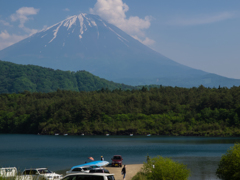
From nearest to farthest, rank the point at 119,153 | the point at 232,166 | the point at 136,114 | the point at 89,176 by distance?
the point at 89,176, the point at 232,166, the point at 119,153, the point at 136,114

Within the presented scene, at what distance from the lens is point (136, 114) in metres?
125

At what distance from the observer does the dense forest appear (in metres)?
109

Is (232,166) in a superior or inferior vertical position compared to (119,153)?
superior

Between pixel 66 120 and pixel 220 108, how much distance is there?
54565 mm

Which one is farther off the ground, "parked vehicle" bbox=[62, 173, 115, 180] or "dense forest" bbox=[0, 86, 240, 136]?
"dense forest" bbox=[0, 86, 240, 136]

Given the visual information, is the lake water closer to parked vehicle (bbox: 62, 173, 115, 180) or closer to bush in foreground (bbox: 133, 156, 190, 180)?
bush in foreground (bbox: 133, 156, 190, 180)

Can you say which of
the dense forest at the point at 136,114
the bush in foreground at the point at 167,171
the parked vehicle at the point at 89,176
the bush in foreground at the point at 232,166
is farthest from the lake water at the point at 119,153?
the dense forest at the point at 136,114

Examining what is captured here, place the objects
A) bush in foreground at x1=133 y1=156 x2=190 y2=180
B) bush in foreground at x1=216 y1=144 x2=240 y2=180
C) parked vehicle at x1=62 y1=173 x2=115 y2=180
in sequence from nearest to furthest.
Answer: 1. parked vehicle at x1=62 y1=173 x2=115 y2=180
2. bush in foreground at x1=133 y1=156 x2=190 y2=180
3. bush in foreground at x1=216 y1=144 x2=240 y2=180

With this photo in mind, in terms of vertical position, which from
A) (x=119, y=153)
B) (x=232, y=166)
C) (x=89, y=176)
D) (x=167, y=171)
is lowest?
(x=119, y=153)

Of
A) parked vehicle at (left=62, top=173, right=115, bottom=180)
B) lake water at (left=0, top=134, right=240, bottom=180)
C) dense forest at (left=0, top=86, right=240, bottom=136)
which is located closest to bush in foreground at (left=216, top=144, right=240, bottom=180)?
lake water at (left=0, top=134, right=240, bottom=180)

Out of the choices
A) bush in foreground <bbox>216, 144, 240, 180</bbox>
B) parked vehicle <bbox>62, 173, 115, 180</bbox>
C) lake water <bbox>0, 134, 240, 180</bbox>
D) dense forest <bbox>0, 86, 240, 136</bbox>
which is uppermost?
dense forest <bbox>0, 86, 240, 136</bbox>

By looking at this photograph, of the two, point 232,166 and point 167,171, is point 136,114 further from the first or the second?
point 167,171

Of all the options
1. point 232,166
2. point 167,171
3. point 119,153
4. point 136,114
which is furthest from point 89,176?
point 136,114

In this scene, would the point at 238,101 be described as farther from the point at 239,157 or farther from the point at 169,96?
the point at 239,157
